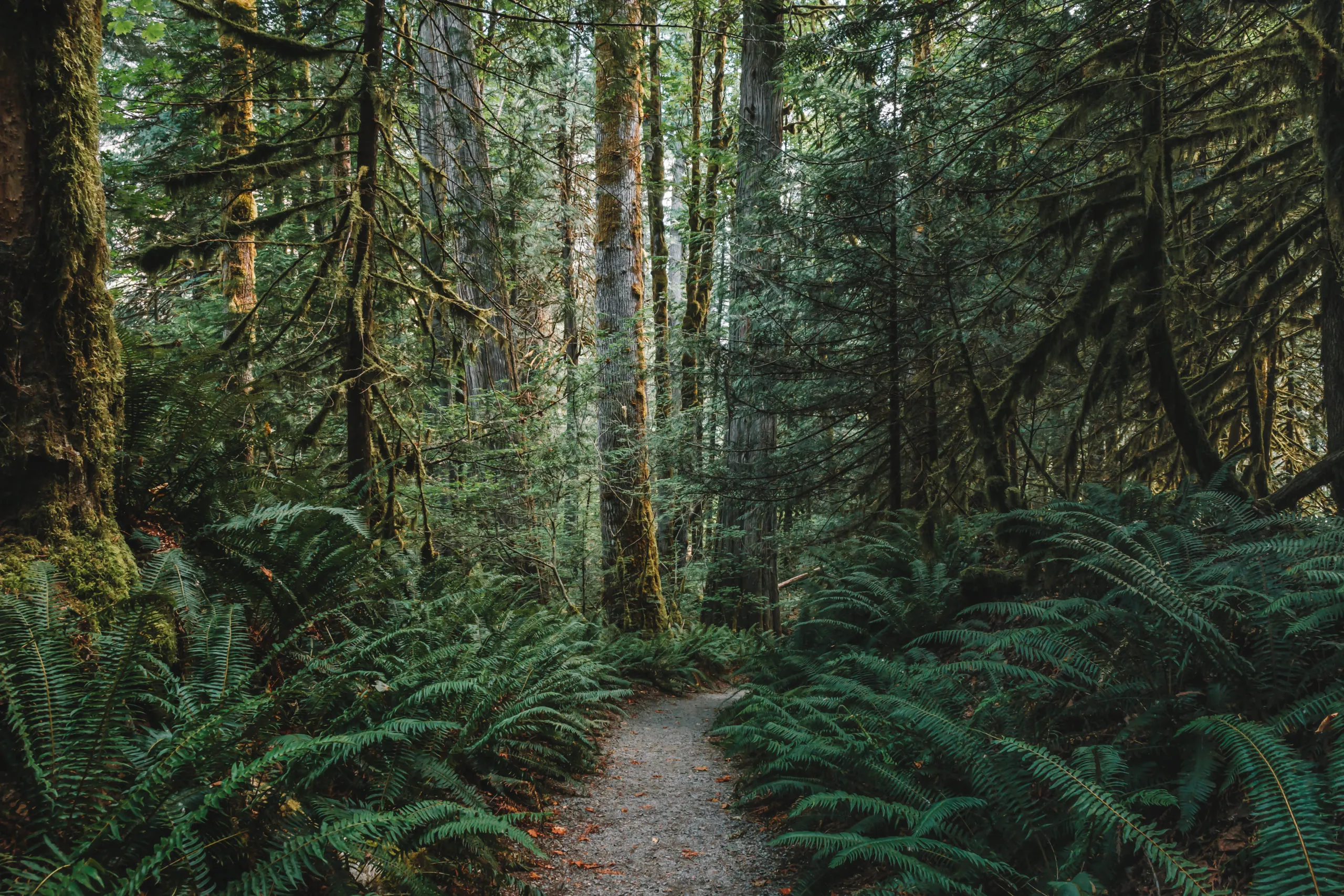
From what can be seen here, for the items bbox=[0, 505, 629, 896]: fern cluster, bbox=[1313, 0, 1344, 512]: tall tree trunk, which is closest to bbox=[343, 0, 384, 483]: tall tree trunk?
bbox=[0, 505, 629, 896]: fern cluster

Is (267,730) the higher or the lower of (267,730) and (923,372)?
the lower

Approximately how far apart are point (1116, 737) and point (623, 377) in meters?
7.65

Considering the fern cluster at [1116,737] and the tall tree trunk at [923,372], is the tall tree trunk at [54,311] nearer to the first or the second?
the fern cluster at [1116,737]

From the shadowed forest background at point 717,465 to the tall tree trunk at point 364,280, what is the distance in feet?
0.13

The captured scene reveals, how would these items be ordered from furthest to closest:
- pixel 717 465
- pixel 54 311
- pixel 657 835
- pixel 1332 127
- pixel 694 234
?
pixel 694 234
pixel 717 465
pixel 657 835
pixel 1332 127
pixel 54 311

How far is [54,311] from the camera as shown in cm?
316

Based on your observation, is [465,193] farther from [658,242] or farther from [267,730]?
[658,242]

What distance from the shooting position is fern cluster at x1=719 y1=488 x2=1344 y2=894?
230 cm

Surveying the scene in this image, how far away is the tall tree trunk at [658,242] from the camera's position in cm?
1138

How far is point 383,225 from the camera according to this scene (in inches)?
220

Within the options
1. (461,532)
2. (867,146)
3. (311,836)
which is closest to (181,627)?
(311,836)

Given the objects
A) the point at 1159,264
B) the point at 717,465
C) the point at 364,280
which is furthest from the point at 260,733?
the point at 717,465

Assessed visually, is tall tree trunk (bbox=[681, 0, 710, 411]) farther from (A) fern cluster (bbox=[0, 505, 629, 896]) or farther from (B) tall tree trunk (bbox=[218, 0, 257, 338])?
(A) fern cluster (bbox=[0, 505, 629, 896])

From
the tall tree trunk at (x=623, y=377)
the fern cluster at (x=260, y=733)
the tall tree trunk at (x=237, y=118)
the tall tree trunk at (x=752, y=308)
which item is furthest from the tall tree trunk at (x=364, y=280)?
the tall tree trunk at (x=752, y=308)
